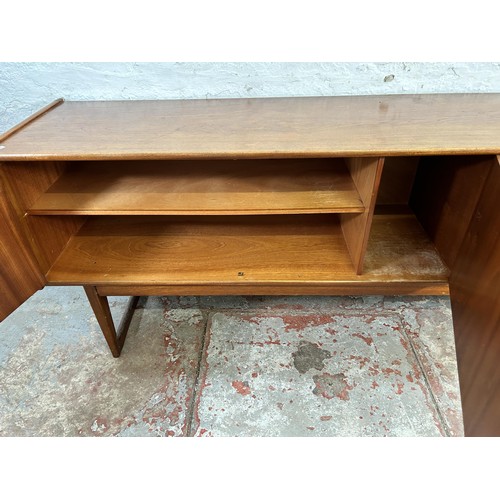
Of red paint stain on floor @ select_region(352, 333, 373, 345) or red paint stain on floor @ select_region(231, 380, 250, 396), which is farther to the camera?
red paint stain on floor @ select_region(352, 333, 373, 345)

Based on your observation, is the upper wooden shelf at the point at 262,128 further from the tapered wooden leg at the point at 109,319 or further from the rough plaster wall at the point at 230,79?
the tapered wooden leg at the point at 109,319

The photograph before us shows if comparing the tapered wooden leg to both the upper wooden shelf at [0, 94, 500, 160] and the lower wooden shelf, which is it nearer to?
the lower wooden shelf

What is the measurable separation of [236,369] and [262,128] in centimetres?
90

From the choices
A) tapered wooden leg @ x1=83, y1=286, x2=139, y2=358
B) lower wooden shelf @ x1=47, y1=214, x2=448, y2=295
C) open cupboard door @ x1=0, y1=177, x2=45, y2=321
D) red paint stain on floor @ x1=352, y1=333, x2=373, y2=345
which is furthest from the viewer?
red paint stain on floor @ x1=352, y1=333, x2=373, y2=345

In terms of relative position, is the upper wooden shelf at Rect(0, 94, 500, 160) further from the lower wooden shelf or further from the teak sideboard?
the lower wooden shelf

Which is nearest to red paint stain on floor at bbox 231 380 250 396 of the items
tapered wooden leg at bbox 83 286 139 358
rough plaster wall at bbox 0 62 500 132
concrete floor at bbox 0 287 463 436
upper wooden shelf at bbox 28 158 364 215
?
concrete floor at bbox 0 287 463 436

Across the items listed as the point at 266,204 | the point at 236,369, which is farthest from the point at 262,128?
the point at 236,369

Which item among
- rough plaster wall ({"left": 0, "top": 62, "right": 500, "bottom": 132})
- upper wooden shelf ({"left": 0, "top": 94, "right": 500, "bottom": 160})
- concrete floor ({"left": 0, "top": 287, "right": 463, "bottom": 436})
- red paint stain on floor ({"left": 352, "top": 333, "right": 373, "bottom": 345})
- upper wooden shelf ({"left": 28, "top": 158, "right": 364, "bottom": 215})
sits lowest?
concrete floor ({"left": 0, "top": 287, "right": 463, "bottom": 436})

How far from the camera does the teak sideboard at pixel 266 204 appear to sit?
37.3 inches

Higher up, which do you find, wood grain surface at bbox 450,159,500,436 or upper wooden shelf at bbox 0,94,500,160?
upper wooden shelf at bbox 0,94,500,160

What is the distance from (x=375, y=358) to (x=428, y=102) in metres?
0.97

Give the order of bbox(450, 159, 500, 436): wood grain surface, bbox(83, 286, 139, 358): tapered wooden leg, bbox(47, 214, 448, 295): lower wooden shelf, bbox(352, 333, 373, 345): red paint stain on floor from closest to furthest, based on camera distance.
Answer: bbox(450, 159, 500, 436): wood grain surface → bbox(47, 214, 448, 295): lower wooden shelf → bbox(83, 286, 139, 358): tapered wooden leg → bbox(352, 333, 373, 345): red paint stain on floor

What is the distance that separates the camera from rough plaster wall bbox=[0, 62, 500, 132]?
4.22 feet

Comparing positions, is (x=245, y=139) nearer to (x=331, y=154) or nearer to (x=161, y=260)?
(x=331, y=154)
